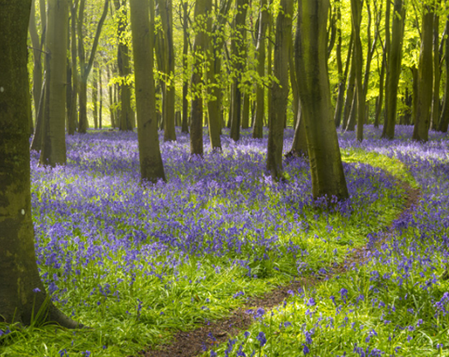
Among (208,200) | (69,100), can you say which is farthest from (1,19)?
(69,100)

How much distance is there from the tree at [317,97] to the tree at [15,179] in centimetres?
556

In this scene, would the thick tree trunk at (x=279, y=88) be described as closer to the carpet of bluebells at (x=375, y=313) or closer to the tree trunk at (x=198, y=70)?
the tree trunk at (x=198, y=70)

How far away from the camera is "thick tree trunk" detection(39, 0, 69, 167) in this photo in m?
10.5

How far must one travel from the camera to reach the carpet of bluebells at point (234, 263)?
3.31 meters

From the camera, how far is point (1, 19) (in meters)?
2.76

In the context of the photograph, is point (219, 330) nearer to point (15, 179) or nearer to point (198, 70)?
point (15, 179)

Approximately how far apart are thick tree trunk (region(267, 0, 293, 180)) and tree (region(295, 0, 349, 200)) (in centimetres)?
160

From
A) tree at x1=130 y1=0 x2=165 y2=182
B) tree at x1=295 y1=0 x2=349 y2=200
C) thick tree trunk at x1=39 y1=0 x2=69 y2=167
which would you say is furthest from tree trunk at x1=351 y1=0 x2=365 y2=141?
thick tree trunk at x1=39 y1=0 x2=69 y2=167

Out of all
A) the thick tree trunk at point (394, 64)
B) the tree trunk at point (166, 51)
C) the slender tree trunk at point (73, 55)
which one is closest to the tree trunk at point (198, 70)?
the tree trunk at point (166, 51)

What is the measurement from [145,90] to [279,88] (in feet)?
10.6

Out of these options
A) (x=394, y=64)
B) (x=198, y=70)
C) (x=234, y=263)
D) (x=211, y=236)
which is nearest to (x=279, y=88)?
(x=198, y=70)

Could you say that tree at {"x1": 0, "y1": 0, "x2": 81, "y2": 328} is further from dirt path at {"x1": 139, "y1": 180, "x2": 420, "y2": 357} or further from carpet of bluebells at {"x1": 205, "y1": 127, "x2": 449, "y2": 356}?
carpet of bluebells at {"x1": 205, "y1": 127, "x2": 449, "y2": 356}

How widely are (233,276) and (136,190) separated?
4.21 metres

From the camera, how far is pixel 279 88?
30.3 ft
